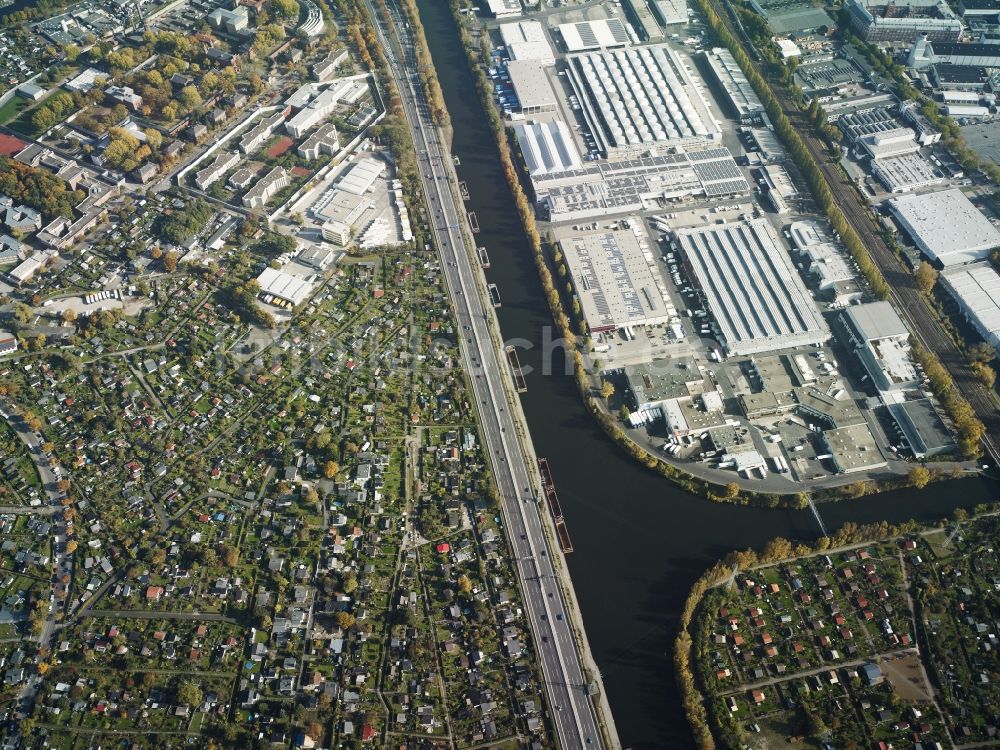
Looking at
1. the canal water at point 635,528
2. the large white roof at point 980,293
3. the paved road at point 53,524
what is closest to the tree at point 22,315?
the paved road at point 53,524

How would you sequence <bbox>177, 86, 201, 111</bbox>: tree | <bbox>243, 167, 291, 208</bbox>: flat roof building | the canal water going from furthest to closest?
1. <bbox>177, 86, 201, 111</bbox>: tree
2. <bbox>243, 167, 291, 208</bbox>: flat roof building
3. the canal water

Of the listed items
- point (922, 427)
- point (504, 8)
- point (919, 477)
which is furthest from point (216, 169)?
point (919, 477)

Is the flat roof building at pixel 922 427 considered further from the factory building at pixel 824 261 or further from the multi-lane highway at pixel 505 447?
the multi-lane highway at pixel 505 447

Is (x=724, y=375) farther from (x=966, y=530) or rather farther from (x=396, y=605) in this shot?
(x=396, y=605)

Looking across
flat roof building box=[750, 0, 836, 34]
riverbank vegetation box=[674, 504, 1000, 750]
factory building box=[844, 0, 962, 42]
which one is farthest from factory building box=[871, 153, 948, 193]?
riverbank vegetation box=[674, 504, 1000, 750]

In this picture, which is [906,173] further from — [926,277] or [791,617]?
[791,617]

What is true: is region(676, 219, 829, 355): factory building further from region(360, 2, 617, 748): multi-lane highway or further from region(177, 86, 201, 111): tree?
region(177, 86, 201, 111): tree
